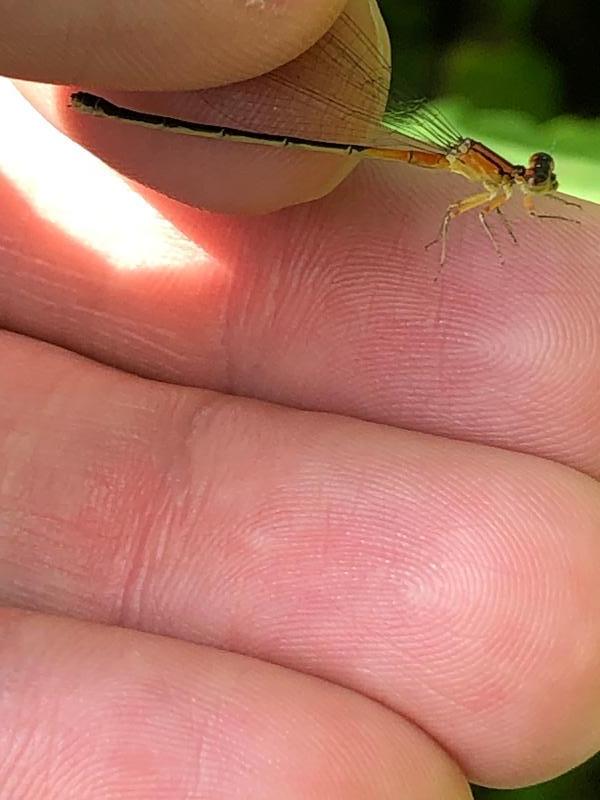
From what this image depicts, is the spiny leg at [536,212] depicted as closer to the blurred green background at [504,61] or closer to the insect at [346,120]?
the insect at [346,120]

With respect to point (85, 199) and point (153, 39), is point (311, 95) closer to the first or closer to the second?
point (153, 39)

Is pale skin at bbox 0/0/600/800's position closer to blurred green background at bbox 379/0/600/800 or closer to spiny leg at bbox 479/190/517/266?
spiny leg at bbox 479/190/517/266

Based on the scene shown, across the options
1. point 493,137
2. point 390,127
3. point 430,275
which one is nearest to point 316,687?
point 430,275

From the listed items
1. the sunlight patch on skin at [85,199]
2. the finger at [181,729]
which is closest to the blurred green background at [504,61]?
the sunlight patch on skin at [85,199]

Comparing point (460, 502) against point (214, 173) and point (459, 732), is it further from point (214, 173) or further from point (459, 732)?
point (214, 173)

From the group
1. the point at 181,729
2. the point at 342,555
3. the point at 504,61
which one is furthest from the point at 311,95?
the point at 504,61
